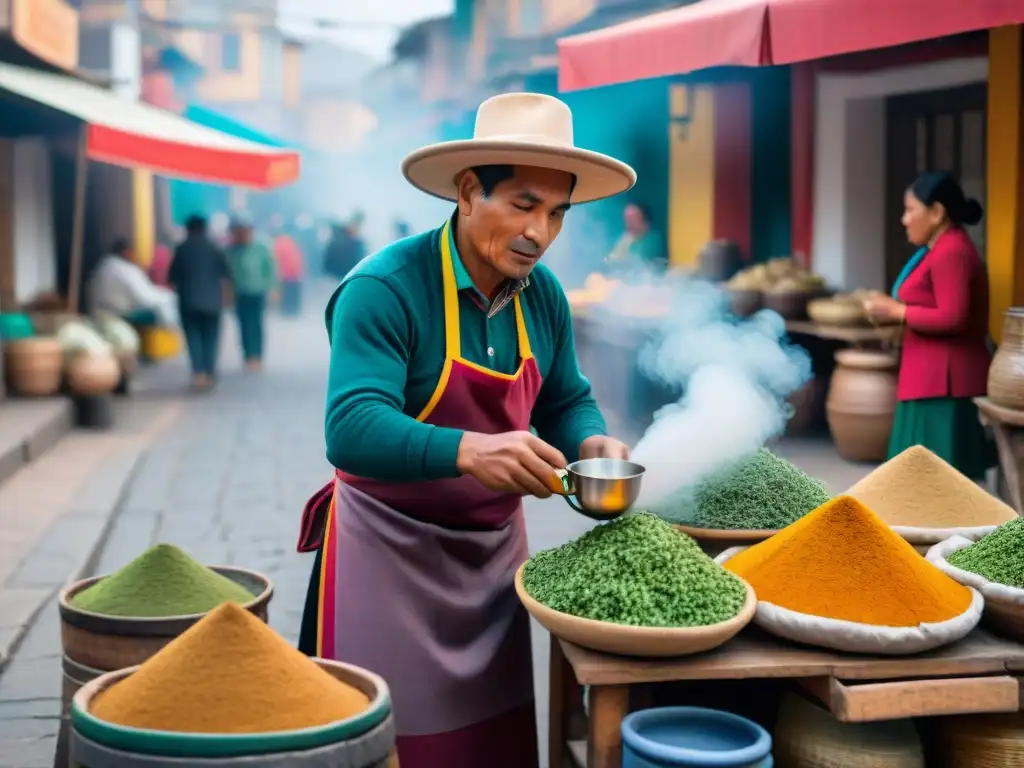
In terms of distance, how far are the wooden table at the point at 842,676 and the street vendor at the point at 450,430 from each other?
1.27ft

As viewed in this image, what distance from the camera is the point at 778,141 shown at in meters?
12.9

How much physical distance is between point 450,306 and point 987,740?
1.40m

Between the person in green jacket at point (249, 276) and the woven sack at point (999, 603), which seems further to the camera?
the person in green jacket at point (249, 276)

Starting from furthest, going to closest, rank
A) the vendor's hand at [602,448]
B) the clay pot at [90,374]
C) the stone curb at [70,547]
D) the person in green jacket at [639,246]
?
the person in green jacket at [639,246] < the clay pot at [90,374] < the stone curb at [70,547] < the vendor's hand at [602,448]

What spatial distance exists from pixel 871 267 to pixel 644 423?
92.8 inches

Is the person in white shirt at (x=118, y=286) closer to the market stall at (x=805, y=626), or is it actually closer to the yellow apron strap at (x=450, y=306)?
the yellow apron strap at (x=450, y=306)

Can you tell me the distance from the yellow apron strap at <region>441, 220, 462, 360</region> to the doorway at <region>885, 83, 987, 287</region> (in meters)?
7.09

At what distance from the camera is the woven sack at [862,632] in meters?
2.38

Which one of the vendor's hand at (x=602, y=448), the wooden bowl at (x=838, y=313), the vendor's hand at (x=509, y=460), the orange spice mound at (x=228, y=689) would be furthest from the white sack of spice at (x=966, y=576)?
the wooden bowl at (x=838, y=313)

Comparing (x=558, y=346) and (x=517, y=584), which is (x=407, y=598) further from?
(x=558, y=346)

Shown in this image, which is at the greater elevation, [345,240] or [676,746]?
[345,240]

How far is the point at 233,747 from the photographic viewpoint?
1.87 m

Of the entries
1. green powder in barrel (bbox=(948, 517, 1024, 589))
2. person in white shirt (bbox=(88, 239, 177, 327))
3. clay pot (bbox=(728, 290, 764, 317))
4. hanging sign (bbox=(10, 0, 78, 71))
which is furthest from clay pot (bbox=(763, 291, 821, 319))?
person in white shirt (bbox=(88, 239, 177, 327))

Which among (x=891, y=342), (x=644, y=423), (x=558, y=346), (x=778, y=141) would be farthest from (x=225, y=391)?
(x=558, y=346)
